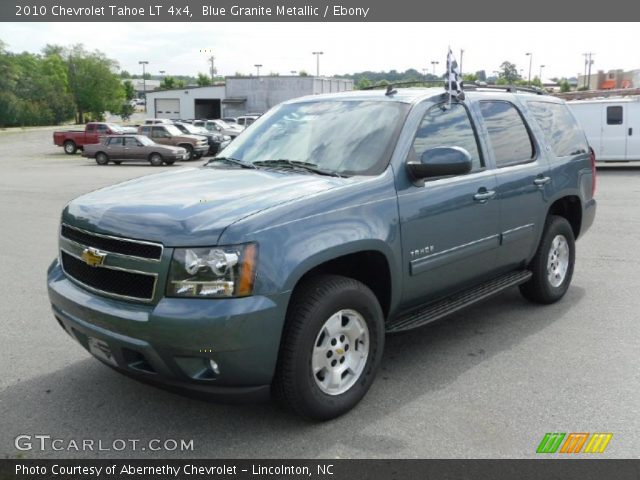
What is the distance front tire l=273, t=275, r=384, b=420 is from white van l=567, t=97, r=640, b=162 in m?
17.2

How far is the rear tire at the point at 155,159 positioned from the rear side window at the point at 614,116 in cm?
1766

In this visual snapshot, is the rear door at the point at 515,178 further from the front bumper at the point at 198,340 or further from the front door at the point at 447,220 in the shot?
the front bumper at the point at 198,340

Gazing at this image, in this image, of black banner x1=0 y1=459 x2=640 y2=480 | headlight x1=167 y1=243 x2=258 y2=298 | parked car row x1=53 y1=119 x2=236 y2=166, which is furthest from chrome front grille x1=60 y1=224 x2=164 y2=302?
parked car row x1=53 y1=119 x2=236 y2=166

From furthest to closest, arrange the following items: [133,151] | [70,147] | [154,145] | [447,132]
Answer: [70,147] → [133,151] → [154,145] → [447,132]

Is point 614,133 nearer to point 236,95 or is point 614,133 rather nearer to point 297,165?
point 297,165

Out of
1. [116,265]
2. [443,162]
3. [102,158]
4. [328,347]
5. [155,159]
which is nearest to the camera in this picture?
[116,265]

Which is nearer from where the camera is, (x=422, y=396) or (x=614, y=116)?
(x=422, y=396)

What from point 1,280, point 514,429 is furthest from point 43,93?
point 514,429

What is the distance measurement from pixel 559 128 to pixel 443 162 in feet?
8.41

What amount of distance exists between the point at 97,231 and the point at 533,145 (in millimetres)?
3760

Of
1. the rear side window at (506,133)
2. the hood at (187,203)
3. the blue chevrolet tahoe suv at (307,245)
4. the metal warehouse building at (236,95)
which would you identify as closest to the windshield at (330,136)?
the blue chevrolet tahoe suv at (307,245)

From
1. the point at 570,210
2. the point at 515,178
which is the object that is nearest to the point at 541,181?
the point at 515,178

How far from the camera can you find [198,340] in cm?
309

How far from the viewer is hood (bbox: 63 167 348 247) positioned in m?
3.23
